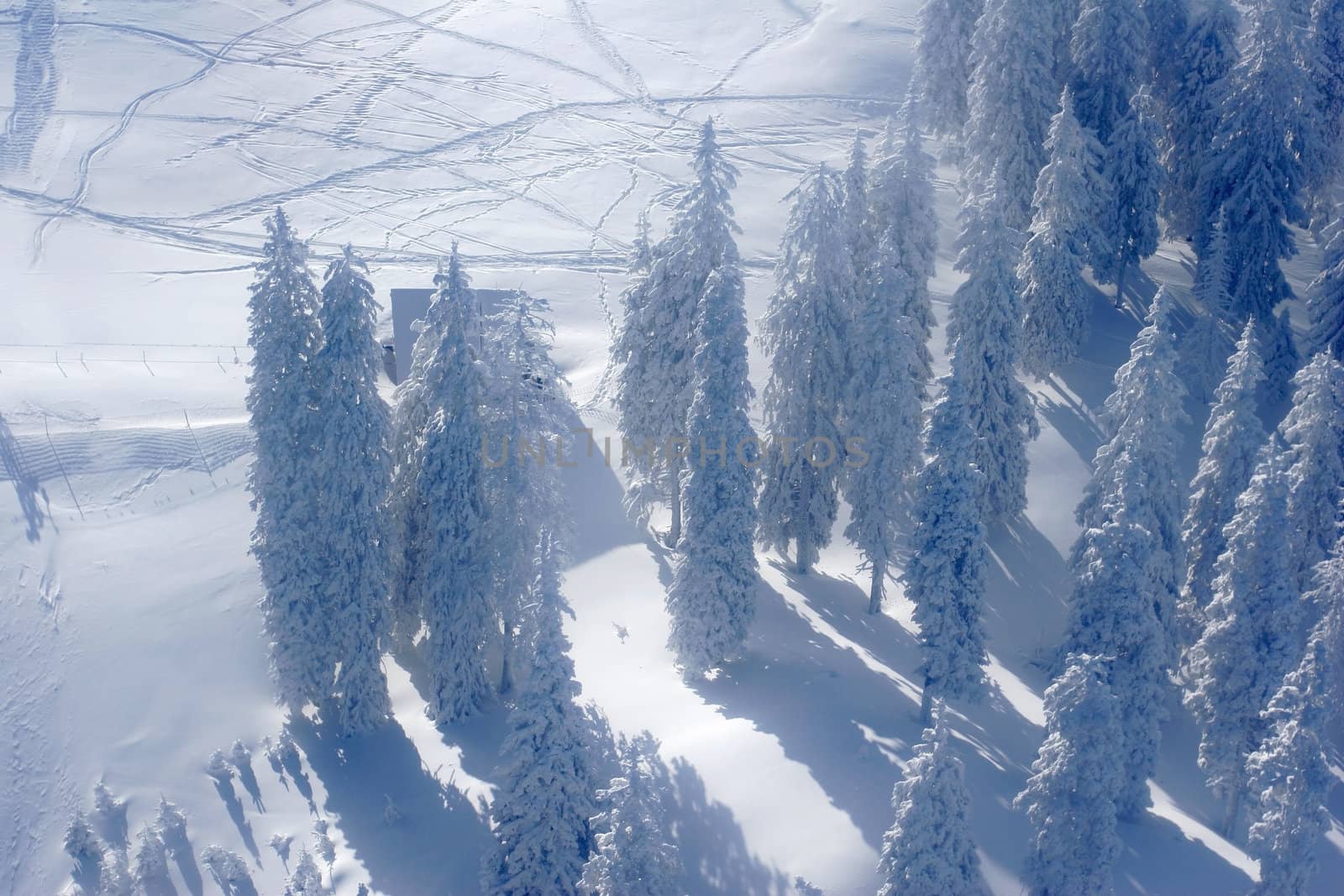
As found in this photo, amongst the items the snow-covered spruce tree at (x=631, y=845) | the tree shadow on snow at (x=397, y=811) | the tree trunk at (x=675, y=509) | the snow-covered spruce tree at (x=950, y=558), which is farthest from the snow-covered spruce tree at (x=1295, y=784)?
the tree trunk at (x=675, y=509)

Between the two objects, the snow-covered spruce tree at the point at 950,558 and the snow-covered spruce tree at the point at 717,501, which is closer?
the snow-covered spruce tree at the point at 950,558

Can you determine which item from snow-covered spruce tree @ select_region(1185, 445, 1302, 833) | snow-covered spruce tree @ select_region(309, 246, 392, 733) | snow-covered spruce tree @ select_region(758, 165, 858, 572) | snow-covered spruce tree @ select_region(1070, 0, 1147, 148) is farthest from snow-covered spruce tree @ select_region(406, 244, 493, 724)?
snow-covered spruce tree @ select_region(1070, 0, 1147, 148)

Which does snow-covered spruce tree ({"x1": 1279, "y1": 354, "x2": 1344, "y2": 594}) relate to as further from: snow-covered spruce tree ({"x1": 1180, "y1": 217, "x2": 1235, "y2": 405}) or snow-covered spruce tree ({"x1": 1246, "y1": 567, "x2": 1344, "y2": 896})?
snow-covered spruce tree ({"x1": 1180, "y1": 217, "x2": 1235, "y2": 405})

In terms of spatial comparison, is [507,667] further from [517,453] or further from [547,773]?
[547,773]

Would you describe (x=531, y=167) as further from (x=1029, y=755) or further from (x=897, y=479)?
(x=1029, y=755)

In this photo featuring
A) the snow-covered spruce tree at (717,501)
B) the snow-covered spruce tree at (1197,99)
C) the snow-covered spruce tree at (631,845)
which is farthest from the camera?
the snow-covered spruce tree at (1197,99)

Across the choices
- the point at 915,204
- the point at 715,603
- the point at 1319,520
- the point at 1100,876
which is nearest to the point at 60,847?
the point at 715,603

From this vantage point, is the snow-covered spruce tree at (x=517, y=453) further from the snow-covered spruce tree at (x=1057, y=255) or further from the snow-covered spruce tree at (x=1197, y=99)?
the snow-covered spruce tree at (x=1197, y=99)
